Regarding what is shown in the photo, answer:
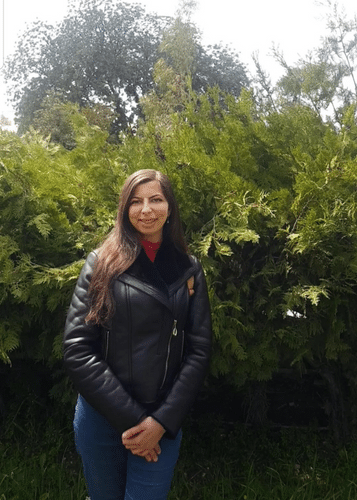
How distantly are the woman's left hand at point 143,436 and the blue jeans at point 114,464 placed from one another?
0.08m

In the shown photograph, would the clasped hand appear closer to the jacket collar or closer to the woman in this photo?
the woman

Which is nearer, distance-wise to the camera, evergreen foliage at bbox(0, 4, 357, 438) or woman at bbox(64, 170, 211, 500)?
woman at bbox(64, 170, 211, 500)

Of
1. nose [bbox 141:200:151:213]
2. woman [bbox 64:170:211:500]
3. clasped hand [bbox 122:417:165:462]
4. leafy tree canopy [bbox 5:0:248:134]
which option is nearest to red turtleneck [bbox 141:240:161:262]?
woman [bbox 64:170:211:500]

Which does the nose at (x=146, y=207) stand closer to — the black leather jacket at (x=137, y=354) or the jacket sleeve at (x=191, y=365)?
the black leather jacket at (x=137, y=354)

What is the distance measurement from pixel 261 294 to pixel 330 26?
19324 mm

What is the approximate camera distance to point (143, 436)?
1869 mm

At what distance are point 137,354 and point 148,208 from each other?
0.56m

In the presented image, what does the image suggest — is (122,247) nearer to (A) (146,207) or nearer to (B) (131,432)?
(A) (146,207)

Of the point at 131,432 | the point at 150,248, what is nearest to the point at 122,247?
the point at 150,248

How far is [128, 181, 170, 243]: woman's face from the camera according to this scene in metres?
2.01

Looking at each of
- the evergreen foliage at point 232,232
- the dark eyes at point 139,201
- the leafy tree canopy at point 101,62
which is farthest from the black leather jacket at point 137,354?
the leafy tree canopy at point 101,62

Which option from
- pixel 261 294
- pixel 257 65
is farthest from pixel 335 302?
pixel 257 65

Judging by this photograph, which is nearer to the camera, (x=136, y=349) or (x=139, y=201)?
(x=136, y=349)

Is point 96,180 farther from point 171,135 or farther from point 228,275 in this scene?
point 228,275
